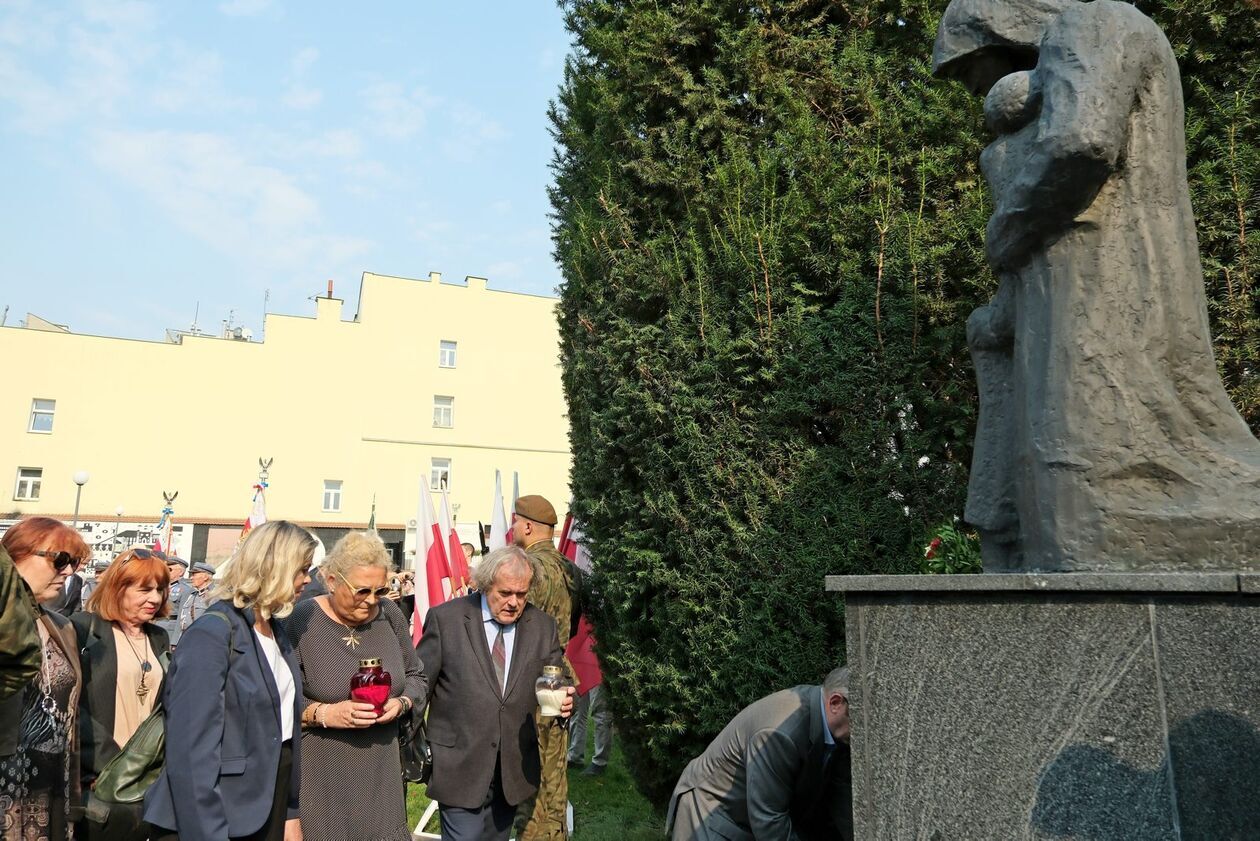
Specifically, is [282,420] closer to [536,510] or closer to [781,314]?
[536,510]

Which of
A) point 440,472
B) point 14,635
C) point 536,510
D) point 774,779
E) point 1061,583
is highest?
point 440,472

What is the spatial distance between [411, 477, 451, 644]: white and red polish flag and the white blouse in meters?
5.96

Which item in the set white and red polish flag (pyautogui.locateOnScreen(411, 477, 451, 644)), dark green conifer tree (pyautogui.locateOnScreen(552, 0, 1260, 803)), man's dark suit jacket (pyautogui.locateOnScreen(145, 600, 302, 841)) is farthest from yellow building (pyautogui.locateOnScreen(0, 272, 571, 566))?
man's dark suit jacket (pyautogui.locateOnScreen(145, 600, 302, 841))

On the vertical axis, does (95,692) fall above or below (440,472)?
below

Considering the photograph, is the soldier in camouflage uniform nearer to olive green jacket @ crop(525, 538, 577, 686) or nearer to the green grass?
olive green jacket @ crop(525, 538, 577, 686)

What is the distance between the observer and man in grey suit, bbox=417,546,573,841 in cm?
459

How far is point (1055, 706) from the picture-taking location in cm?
250

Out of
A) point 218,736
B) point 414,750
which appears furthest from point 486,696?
point 218,736

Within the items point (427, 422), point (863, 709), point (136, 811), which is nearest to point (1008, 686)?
point (863, 709)

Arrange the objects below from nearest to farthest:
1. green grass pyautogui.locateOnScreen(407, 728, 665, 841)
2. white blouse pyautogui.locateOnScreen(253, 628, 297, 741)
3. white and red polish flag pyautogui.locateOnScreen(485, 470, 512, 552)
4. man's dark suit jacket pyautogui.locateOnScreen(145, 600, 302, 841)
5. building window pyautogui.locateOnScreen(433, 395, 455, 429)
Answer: man's dark suit jacket pyautogui.locateOnScreen(145, 600, 302, 841) → white blouse pyautogui.locateOnScreen(253, 628, 297, 741) → green grass pyautogui.locateOnScreen(407, 728, 665, 841) → white and red polish flag pyautogui.locateOnScreen(485, 470, 512, 552) → building window pyautogui.locateOnScreen(433, 395, 455, 429)

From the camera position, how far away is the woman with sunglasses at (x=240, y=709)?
11.1 ft

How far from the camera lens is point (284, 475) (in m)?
38.6

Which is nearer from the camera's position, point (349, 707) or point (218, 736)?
point (218, 736)

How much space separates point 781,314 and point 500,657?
7.74 feet
